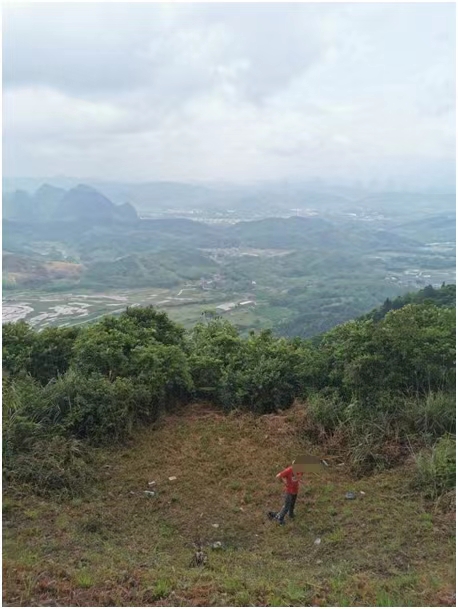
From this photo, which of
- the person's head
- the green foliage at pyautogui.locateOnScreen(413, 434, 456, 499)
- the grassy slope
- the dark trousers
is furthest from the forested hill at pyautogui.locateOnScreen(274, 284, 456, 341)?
the dark trousers

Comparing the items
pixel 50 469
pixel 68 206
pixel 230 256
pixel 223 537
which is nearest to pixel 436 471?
pixel 223 537

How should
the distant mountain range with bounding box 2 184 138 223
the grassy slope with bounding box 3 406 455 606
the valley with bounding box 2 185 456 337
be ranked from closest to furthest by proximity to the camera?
the grassy slope with bounding box 3 406 455 606 < the valley with bounding box 2 185 456 337 < the distant mountain range with bounding box 2 184 138 223

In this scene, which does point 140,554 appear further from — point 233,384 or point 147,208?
point 147,208

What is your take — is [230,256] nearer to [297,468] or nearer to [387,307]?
[387,307]

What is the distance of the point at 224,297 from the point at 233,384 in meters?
22.8

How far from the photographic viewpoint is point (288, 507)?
4871 millimetres

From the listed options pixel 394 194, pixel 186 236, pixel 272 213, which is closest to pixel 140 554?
pixel 186 236

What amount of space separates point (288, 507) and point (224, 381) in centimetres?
300

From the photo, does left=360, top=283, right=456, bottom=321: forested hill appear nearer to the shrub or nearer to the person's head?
the person's head

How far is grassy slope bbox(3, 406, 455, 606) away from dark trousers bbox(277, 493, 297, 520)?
0.11 meters

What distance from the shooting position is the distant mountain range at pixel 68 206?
230 feet

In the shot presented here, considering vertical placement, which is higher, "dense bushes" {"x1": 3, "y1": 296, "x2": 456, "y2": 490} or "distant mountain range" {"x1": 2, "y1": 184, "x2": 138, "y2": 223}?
"distant mountain range" {"x1": 2, "y1": 184, "x2": 138, "y2": 223}

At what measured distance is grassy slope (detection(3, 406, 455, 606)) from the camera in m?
3.50

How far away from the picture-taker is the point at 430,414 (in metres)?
6.06
